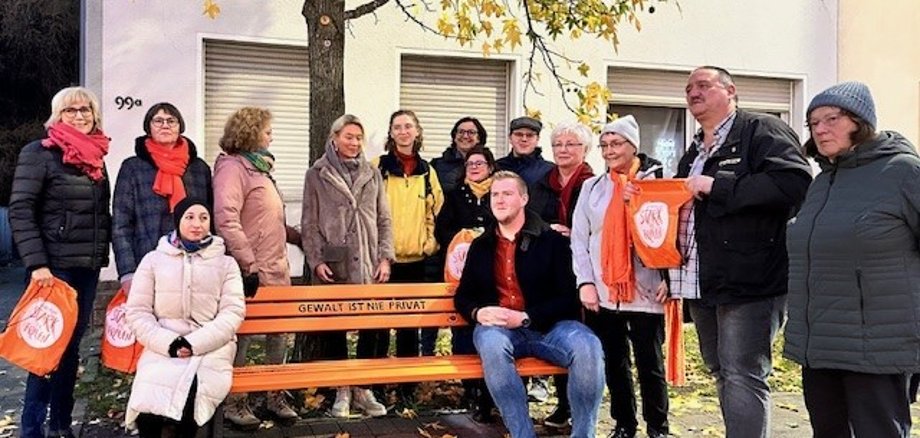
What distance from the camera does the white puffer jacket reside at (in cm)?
432

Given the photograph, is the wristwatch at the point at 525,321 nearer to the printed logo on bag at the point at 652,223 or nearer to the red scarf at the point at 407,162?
the printed logo on bag at the point at 652,223

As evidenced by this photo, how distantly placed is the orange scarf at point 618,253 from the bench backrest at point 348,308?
1.10m

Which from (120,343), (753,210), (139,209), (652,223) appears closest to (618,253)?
(652,223)

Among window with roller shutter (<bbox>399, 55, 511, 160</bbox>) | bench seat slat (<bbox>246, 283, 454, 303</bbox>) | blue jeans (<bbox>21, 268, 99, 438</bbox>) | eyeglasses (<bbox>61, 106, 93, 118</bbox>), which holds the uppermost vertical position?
window with roller shutter (<bbox>399, 55, 511, 160</bbox>)

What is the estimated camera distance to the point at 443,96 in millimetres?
9469

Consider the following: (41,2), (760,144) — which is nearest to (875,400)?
(760,144)

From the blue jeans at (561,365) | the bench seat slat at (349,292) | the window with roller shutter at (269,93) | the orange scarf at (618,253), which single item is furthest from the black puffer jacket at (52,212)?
the window with roller shutter at (269,93)

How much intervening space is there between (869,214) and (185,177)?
3.69 metres

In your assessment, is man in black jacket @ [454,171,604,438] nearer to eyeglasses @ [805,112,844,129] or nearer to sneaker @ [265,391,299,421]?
sneaker @ [265,391,299,421]

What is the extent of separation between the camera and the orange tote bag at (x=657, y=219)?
14.6 ft

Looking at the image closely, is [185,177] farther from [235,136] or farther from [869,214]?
[869,214]

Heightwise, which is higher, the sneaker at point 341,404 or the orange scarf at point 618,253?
the orange scarf at point 618,253

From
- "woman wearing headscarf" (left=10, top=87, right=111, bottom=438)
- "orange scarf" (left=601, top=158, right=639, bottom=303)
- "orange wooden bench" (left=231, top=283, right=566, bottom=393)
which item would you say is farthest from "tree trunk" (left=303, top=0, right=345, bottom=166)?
"orange scarf" (left=601, top=158, right=639, bottom=303)

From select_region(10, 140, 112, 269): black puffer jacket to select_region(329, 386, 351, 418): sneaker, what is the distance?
1.75 m
